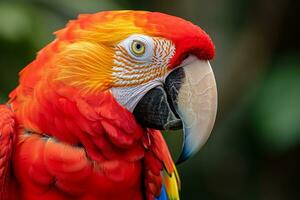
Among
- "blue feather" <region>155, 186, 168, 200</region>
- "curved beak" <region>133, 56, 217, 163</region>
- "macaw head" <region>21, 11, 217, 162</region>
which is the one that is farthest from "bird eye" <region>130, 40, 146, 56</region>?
"blue feather" <region>155, 186, 168, 200</region>

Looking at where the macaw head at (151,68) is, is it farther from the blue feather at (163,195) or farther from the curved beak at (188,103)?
the blue feather at (163,195)

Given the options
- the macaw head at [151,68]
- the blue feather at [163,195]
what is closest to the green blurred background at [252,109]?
the blue feather at [163,195]

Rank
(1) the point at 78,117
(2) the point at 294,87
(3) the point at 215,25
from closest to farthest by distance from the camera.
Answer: (1) the point at 78,117 → (2) the point at 294,87 → (3) the point at 215,25

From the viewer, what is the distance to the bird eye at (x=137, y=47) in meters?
1.92

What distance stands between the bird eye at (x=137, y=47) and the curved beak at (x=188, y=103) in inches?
4.9

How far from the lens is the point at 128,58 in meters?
1.94

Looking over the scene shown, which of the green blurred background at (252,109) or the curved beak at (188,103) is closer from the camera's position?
the curved beak at (188,103)

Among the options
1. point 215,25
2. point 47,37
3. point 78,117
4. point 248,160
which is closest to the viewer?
point 78,117

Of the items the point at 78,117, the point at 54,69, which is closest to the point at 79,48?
the point at 54,69

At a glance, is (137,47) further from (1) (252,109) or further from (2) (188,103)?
(1) (252,109)

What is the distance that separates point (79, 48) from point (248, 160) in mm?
2568

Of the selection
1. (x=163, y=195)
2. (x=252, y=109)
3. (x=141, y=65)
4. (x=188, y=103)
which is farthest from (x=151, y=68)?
(x=252, y=109)

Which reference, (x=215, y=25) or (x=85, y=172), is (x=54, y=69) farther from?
(x=215, y=25)

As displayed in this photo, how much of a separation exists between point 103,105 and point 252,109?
2.29m
